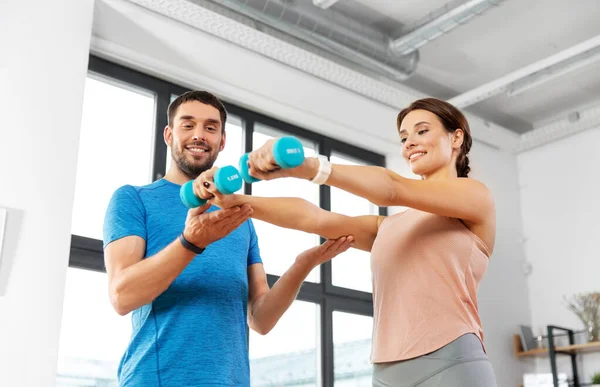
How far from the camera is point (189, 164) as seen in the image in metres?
1.71

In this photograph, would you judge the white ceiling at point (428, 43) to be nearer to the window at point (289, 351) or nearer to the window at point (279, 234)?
the window at point (279, 234)

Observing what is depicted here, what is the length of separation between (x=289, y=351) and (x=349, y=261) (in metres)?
0.77

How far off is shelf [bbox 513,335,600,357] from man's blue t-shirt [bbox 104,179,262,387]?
3.51 metres

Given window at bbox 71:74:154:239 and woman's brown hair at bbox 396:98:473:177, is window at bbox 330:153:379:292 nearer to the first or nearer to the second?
window at bbox 71:74:154:239

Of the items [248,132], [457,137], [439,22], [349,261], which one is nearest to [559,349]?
[349,261]

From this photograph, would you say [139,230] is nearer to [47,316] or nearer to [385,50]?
[47,316]

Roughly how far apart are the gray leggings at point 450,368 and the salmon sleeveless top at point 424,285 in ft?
0.05

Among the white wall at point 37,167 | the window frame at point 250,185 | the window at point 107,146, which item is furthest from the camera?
the window at point 107,146

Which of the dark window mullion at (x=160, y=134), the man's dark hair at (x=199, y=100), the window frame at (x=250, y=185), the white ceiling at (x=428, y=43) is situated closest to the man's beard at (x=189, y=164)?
the man's dark hair at (x=199, y=100)

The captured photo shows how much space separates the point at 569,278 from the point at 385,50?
2.15 m

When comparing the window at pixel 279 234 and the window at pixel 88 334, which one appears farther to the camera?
the window at pixel 279 234

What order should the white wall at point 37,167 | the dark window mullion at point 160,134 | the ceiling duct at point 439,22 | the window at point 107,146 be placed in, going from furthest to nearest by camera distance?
the ceiling duct at point 439,22 → the dark window mullion at point 160,134 → the window at point 107,146 → the white wall at point 37,167

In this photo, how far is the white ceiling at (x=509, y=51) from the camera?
4.06 m

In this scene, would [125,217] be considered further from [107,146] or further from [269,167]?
[107,146]
